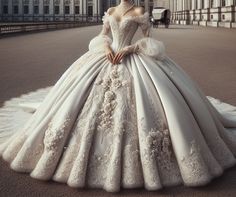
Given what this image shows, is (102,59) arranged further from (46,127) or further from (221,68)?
(221,68)

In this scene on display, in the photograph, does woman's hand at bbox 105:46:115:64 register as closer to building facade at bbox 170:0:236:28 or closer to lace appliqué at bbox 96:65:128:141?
lace appliqué at bbox 96:65:128:141

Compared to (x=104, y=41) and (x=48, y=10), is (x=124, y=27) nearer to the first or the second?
(x=104, y=41)

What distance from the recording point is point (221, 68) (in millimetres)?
10570

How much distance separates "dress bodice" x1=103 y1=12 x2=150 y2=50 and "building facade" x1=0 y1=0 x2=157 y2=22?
86665 millimetres

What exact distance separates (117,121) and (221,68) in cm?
765

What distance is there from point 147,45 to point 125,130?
3.11 feet

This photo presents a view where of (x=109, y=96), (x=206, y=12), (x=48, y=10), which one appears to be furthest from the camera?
(x=48, y=10)

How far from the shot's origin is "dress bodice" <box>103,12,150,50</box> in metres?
3.87

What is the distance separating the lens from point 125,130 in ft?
11.2

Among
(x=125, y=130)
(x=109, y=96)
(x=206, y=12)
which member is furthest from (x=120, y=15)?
(x=206, y=12)

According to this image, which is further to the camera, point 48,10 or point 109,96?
point 48,10

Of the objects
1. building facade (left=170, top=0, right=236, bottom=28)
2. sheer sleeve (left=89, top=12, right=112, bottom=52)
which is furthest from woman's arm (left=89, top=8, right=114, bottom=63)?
building facade (left=170, top=0, right=236, bottom=28)

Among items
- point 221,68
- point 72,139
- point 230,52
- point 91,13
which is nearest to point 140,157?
point 72,139

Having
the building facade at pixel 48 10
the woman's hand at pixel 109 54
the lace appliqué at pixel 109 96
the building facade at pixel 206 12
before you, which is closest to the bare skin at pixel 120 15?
the woman's hand at pixel 109 54
